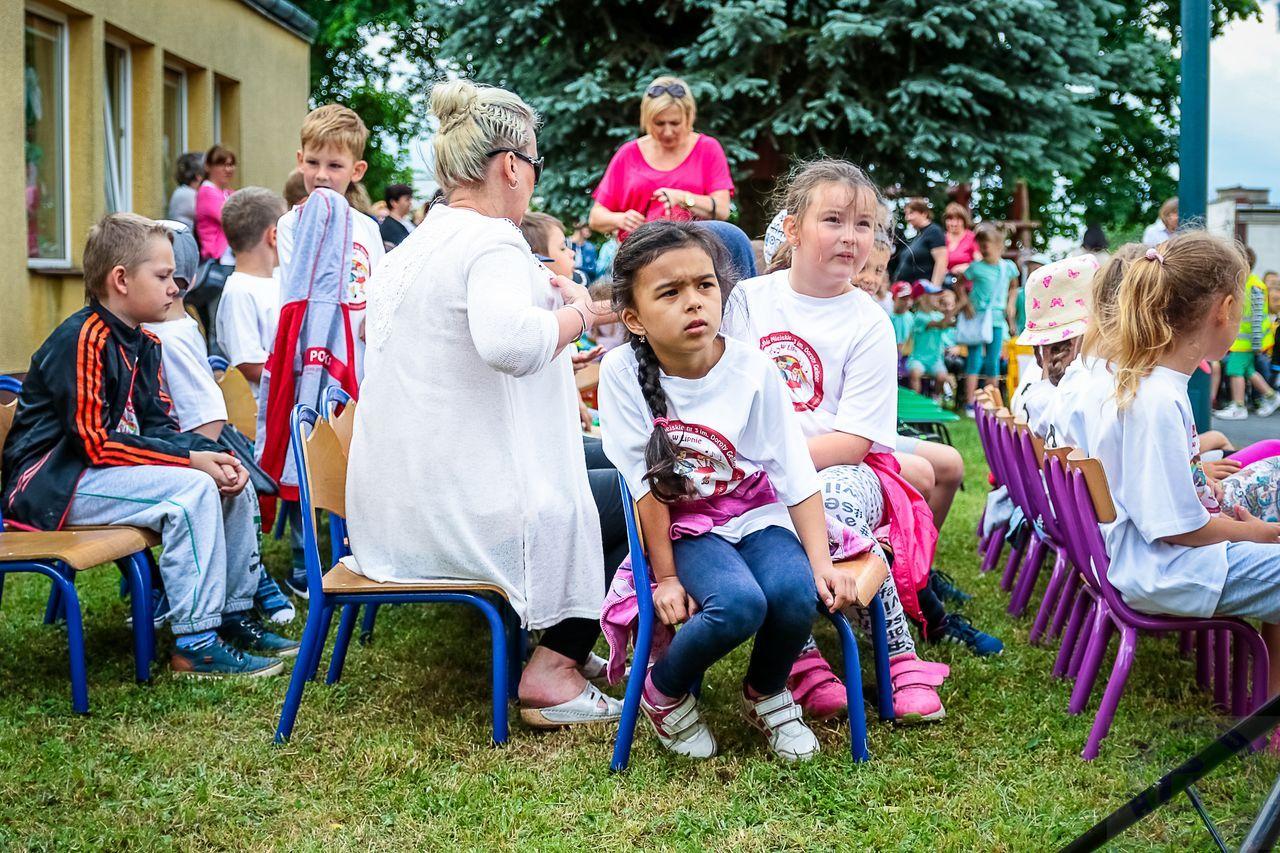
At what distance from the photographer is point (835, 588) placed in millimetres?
3199

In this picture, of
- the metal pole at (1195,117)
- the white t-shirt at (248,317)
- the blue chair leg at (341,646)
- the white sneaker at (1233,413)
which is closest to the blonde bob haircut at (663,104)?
the white t-shirt at (248,317)

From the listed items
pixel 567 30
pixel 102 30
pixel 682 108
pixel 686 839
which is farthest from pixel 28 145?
pixel 686 839

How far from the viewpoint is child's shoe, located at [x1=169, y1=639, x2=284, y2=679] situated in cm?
411

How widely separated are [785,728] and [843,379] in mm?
1060

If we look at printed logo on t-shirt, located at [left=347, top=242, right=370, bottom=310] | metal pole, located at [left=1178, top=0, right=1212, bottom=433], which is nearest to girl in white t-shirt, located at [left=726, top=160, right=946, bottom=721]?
printed logo on t-shirt, located at [left=347, top=242, right=370, bottom=310]

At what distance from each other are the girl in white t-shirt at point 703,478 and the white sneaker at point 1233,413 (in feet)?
42.8

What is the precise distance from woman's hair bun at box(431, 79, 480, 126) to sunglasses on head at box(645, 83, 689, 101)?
264 cm

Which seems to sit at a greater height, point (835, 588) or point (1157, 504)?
point (1157, 504)

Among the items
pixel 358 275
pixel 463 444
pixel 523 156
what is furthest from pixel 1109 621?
pixel 358 275

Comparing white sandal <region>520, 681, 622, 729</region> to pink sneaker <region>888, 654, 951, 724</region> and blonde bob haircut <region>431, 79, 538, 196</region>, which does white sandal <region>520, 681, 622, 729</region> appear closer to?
pink sneaker <region>888, 654, 951, 724</region>

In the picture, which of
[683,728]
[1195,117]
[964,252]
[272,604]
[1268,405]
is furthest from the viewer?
[1268,405]

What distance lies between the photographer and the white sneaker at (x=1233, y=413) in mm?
14692

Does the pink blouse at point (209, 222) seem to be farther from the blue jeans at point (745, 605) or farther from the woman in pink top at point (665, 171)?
the blue jeans at point (745, 605)

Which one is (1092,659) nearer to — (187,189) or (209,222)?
(209,222)
